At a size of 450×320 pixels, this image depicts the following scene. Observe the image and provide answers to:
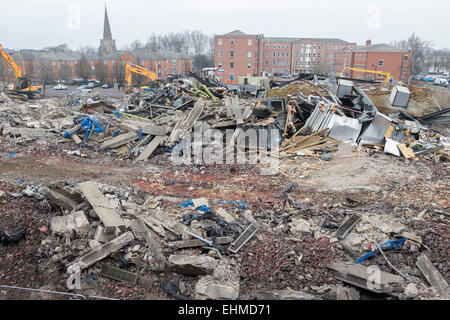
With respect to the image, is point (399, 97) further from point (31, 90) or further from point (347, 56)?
point (347, 56)

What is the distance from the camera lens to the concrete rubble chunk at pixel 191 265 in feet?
15.2

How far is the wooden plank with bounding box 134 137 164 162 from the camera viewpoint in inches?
434

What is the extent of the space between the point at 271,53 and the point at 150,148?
56.3 m

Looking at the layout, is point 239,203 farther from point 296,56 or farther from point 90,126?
point 296,56

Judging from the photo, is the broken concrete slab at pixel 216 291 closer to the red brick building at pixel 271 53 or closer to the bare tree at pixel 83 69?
the red brick building at pixel 271 53

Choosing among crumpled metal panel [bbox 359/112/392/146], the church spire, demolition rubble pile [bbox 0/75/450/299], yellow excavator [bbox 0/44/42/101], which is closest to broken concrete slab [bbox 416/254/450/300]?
demolition rubble pile [bbox 0/75/450/299]

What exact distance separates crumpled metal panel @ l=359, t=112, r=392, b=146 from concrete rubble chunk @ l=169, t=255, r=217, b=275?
8.44 meters

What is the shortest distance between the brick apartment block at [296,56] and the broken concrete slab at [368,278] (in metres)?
31.3

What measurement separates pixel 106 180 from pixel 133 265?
14.3 ft

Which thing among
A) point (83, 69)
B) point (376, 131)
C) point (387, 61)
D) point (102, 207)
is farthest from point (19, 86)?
point (387, 61)

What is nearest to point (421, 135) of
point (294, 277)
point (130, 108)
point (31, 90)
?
point (294, 277)

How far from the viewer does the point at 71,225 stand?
5.36 m

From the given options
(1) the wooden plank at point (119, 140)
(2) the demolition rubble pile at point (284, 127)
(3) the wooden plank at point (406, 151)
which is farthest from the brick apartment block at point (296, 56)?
(1) the wooden plank at point (119, 140)

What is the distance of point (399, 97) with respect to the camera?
48.6 ft
